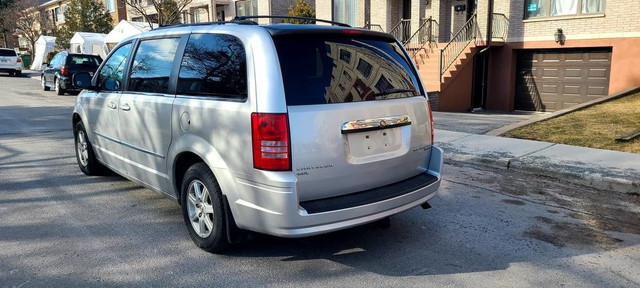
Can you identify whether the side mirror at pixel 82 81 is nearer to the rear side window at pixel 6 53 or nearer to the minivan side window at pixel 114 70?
the minivan side window at pixel 114 70

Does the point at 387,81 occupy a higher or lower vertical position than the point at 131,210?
higher

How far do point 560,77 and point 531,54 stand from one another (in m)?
1.24

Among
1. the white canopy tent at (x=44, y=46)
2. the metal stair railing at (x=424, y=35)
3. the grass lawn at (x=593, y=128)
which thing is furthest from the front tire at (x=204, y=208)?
the white canopy tent at (x=44, y=46)

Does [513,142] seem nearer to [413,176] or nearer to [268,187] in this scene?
[413,176]

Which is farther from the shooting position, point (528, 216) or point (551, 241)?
point (528, 216)

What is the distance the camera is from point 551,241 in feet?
14.3

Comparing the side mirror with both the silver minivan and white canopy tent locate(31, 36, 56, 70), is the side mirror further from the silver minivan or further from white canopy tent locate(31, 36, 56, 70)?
white canopy tent locate(31, 36, 56, 70)

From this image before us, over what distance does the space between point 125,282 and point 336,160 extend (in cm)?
172

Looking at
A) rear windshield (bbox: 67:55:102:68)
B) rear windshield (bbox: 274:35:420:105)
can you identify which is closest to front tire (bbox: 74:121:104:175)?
Result: rear windshield (bbox: 274:35:420:105)

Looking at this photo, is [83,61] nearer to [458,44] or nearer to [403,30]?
[403,30]

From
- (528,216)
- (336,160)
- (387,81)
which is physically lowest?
(528,216)

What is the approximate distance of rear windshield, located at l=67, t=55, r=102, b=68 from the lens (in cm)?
1855

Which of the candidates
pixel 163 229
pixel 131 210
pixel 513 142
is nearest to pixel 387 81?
pixel 163 229

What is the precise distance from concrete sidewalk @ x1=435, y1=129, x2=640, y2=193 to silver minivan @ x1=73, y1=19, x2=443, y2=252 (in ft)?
10.5
